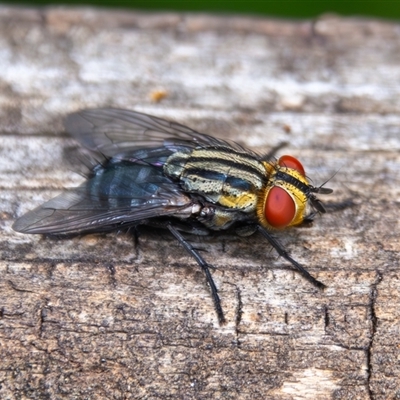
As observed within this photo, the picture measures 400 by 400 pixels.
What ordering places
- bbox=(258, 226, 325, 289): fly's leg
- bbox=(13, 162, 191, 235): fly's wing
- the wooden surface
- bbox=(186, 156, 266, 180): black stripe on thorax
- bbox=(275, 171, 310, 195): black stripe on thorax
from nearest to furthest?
the wooden surface
bbox=(258, 226, 325, 289): fly's leg
bbox=(13, 162, 191, 235): fly's wing
bbox=(275, 171, 310, 195): black stripe on thorax
bbox=(186, 156, 266, 180): black stripe on thorax

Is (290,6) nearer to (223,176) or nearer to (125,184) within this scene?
(223,176)

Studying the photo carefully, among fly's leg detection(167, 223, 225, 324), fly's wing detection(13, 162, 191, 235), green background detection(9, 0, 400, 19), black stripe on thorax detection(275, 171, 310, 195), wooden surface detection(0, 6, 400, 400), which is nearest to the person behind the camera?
wooden surface detection(0, 6, 400, 400)

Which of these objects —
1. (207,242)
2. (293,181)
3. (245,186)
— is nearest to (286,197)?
(293,181)

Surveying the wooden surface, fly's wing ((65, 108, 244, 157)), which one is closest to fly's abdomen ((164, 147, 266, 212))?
the wooden surface

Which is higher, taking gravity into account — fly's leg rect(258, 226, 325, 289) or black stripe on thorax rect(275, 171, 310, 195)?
black stripe on thorax rect(275, 171, 310, 195)

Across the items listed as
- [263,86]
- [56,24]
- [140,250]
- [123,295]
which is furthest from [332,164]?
[56,24]

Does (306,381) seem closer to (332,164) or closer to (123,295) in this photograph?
(123,295)

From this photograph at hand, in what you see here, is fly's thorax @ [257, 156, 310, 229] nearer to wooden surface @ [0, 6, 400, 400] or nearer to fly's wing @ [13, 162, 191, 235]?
wooden surface @ [0, 6, 400, 400]
